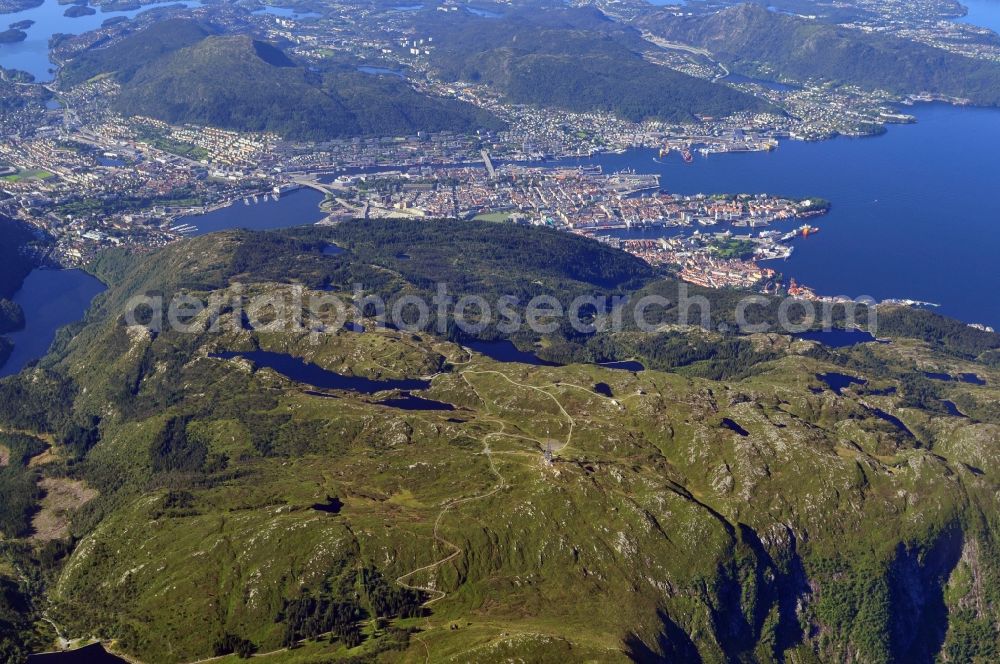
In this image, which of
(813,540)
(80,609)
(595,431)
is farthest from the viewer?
(595,431)

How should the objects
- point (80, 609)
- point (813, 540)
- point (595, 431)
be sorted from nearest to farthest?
1. point (80, 609)
2. point (813, 540)
3. point (595, 431)

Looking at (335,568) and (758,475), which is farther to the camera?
(758,475)

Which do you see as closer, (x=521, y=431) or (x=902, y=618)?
(x=902, y=618)

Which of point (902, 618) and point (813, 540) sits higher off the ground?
point (813, 540)

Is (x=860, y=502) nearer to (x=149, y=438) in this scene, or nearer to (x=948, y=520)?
Result: (x=948, y=520)

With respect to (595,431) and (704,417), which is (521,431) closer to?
(595,431)

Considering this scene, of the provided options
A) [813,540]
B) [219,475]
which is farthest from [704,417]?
[219,475]

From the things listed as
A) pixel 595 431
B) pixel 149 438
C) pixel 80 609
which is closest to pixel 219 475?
pixel 149 438

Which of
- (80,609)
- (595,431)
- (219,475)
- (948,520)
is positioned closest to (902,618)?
(948,520)

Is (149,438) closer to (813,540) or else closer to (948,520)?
(813,540)

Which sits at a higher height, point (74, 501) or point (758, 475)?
point (758, 475)
